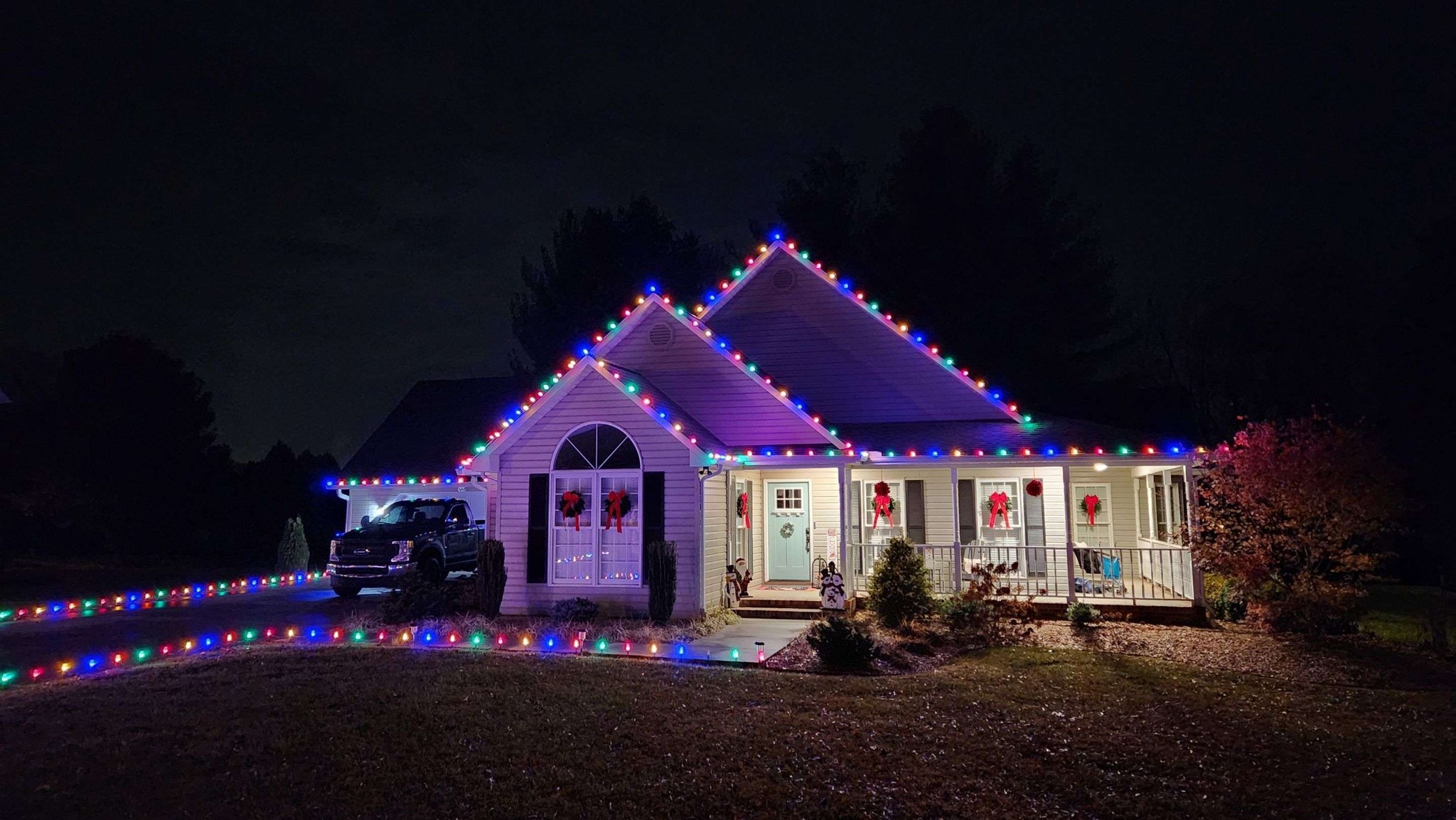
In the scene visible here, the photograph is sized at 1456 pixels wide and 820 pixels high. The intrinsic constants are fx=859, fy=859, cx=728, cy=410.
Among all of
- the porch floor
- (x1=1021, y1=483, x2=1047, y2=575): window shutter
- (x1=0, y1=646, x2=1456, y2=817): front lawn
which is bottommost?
(x1=0, y1=646, x2=1456, y2=817): front lawn

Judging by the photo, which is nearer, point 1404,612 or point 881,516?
point 881,516

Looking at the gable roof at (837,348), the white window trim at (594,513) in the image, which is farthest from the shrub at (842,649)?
the gable roof at (837,348)

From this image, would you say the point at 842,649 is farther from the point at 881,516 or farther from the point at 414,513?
the point at 414,513

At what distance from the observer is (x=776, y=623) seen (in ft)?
43.2

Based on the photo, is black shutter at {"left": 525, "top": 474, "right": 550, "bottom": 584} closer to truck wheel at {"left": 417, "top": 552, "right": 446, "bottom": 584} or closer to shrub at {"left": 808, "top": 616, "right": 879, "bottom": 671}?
truck wheel at {"left": 417, "top": 552, "right": 446, "bottom": 584}

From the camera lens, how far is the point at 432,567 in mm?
17656

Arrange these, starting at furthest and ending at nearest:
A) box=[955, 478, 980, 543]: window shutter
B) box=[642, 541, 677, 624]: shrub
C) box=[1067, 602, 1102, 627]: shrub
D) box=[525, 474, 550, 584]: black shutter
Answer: box=[955, 478, 980, 543]: window shutter, box=[525, 474, 550, 584]: black shutter, box=[642, 541, 677, 624]: shrub, box=[1067, 602, 1102, 627]: shrub

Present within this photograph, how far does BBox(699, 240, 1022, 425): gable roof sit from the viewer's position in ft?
54.2

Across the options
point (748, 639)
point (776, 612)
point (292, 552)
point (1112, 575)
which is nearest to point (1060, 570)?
point (1112, 575)

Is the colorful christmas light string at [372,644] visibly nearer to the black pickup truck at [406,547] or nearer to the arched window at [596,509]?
the arched window at [596,509]

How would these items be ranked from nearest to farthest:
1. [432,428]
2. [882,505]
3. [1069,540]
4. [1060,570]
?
[1069,540] < [1060,570] < [882,505] < [432,428]

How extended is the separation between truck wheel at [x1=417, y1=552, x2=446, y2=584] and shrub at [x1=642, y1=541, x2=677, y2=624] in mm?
6669

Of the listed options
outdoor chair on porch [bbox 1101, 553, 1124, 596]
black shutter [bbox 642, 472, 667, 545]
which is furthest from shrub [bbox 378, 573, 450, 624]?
outdoor chair on porch [bbox 1101, 553, 1124, 596]

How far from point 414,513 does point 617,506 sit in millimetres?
7047
